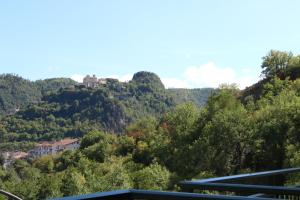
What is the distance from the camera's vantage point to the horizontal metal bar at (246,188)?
1.78m

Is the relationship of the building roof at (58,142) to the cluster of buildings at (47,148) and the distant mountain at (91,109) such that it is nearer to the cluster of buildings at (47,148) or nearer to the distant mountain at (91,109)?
the cluster of buildings at (47,148)

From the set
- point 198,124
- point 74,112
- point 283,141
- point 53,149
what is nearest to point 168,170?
point 198,124

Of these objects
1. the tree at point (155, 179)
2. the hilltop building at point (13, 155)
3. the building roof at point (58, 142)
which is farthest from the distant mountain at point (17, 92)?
the tree at point (155, 179)

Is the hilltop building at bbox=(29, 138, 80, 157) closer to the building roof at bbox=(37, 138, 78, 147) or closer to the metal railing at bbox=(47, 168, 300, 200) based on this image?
the building roof at bbox=(37, 138, 78, 147)

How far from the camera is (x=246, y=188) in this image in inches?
75.5

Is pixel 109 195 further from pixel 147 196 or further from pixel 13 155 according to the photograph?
pixel 13 155

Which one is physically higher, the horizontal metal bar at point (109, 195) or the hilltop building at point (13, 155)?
the horizontal metal bar at point (109, 195)

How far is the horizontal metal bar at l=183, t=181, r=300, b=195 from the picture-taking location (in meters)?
1.78

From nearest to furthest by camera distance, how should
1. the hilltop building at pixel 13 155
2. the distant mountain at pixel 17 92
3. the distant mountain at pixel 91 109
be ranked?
1. the hilltop building at pixel 13 155
2. the distant mountain at pixel 91 109
3. the distant mountain at pixel 17 92

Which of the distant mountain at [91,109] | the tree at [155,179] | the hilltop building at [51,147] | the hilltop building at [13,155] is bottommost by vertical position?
the hilltop building at [13,155]

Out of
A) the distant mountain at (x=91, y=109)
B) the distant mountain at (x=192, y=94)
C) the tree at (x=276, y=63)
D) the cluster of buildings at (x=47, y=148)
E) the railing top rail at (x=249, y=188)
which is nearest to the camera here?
the railing top rail at (x=249, y=188)

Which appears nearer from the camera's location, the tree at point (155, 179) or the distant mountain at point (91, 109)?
the tree at point (155, 179)

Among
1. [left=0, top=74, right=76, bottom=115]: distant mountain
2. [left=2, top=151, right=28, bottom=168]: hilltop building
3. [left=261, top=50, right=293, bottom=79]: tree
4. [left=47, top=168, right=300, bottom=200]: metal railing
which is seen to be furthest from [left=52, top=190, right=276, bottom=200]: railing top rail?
[left=0, top=74, right=76, bottom=115]: distant mountain

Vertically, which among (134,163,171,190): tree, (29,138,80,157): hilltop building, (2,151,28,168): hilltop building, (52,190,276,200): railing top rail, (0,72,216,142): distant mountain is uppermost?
(0,72,216,142): distant mountain
